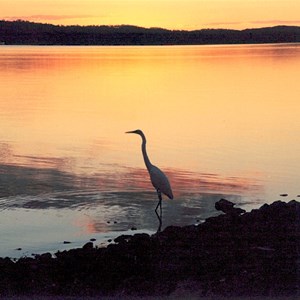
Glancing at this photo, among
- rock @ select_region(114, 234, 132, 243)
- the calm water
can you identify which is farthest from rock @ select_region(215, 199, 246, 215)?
rock @ select_region(114, 234, 132, 243)

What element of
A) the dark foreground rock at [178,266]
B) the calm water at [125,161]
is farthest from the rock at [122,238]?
the calm water at [125,161]

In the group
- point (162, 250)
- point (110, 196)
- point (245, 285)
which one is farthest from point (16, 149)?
point (245, 285)

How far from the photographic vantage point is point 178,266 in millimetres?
8953

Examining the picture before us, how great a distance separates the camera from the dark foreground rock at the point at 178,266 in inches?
313

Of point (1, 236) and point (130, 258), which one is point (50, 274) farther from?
point (1, 236)

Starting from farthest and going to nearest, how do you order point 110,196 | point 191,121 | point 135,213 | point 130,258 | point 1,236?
point 191,121
point 110,196
point 135,213
point 1,236
point 130,258

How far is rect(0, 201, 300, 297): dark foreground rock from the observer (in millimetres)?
7953

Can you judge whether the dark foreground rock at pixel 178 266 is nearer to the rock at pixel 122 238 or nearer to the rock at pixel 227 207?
the rock at pixel 122 238

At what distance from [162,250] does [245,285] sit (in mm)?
2013

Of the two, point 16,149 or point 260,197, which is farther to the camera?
point 16,149

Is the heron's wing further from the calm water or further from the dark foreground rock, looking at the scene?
the dark foreground rock

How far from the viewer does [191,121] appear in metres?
28.3

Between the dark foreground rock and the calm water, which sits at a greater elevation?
the dark foreground rock

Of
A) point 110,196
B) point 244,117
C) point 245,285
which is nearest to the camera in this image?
point 245,285
